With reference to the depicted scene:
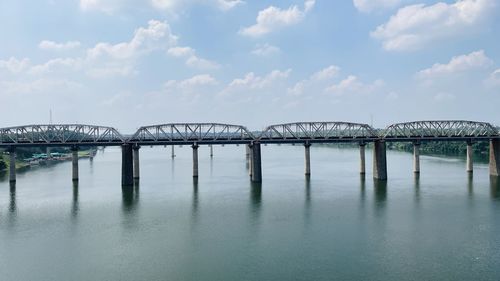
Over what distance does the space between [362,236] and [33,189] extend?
195 feet

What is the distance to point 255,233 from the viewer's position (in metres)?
39.5

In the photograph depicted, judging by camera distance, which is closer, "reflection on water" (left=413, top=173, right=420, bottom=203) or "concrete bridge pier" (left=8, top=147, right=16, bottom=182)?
"reflection on water" (left=413, top=173, right=420, bottom=203)

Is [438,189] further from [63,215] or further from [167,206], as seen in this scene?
[63,215]

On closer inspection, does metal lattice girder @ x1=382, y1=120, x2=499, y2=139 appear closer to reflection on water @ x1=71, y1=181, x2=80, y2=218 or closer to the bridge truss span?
the bridge truss span

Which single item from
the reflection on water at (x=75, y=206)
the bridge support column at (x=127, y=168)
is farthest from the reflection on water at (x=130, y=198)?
the reflection on water at (x=75, y=206)

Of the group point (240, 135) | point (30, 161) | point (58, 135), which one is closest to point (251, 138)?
point (240, 135)

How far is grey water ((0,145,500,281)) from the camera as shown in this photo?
2945 cm

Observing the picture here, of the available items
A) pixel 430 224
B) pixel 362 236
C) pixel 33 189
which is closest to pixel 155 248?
pixel 362 236

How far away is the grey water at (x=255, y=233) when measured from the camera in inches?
1160

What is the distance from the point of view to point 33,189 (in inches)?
2840

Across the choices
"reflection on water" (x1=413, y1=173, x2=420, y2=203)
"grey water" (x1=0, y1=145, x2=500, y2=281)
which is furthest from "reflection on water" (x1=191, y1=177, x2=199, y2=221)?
"reflection on water" (x1=413, y1=173, x2=420, y2=203)

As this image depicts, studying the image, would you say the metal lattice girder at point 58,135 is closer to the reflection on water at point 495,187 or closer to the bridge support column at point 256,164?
the bridge support column at point 256,164

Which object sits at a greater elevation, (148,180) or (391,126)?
(391,126)

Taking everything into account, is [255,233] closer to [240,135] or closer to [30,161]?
[240,135]
